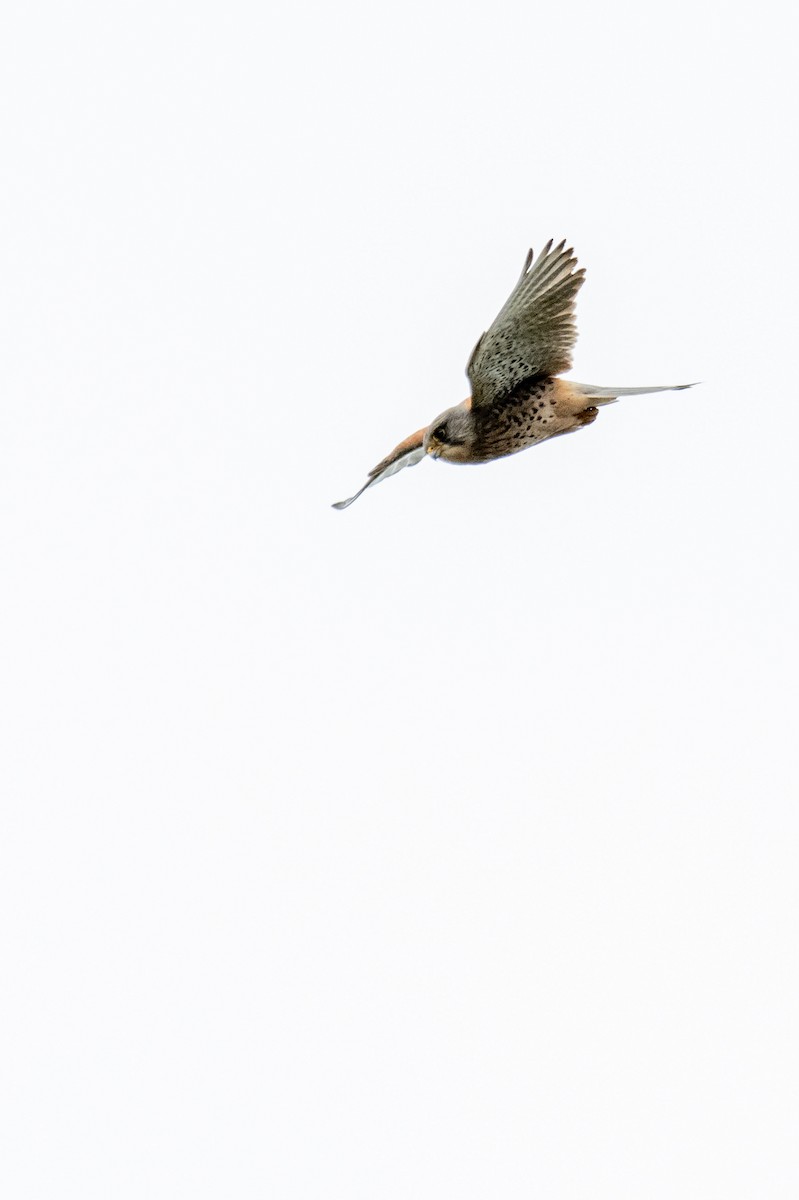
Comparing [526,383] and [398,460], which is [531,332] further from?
[398,460]

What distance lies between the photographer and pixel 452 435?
8.62 metres

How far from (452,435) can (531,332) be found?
2.03 ft

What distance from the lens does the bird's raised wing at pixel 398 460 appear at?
30.6 feet

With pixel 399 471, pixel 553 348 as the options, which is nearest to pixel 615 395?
pixel 553 348

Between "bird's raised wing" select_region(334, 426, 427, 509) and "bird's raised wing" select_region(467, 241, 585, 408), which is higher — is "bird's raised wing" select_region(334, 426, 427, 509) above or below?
below

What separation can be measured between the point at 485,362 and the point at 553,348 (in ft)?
1.03

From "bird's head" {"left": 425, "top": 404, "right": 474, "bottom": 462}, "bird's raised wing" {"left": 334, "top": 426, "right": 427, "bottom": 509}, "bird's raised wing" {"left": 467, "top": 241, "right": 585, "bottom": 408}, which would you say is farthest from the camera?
"bird's raised wing" {"left": 334, "top": 426, "right": 427, "bottom": 509}

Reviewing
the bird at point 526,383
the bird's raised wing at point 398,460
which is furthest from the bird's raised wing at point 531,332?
the bird's raised wing at point 398,460

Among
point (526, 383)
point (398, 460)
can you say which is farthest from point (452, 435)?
point (398, 460)

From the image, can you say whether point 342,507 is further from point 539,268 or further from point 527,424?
point 539,268

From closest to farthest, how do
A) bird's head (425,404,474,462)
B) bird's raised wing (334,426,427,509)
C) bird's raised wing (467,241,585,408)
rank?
1. bird's raised wing (467,241,585,408)
2. bird's head (425,404,474,462)
3. bird's raised wing (334,426,427,509)

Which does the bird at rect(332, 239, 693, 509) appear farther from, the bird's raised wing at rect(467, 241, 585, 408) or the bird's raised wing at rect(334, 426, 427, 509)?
the bird's raised wing at rect(334, 426, 427, 509)

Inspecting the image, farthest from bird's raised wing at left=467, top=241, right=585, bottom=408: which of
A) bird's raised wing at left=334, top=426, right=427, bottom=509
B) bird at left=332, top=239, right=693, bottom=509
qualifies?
bird's raised wing at left=334, top=426, right=427, bottom=509

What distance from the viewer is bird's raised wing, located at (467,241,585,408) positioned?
26.8 ft
